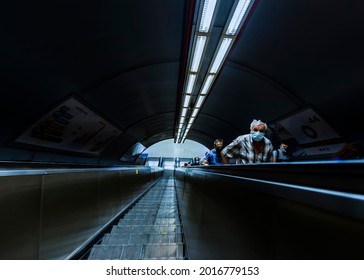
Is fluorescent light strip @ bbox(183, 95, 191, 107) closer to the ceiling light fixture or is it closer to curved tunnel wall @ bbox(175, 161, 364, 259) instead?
the ceiling light fixture

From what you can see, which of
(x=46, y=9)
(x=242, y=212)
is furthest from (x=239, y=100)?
(x=242, y=212)

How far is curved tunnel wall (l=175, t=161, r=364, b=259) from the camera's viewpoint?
648 millimetres

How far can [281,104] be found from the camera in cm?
806

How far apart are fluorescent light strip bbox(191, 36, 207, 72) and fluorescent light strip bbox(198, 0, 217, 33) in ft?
1.09

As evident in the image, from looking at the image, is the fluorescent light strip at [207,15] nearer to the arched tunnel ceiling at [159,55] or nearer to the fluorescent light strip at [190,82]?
the arched tunnel ceiling at [159,55]

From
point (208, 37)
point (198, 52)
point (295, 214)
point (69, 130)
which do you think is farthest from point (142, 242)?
point (69, 130)

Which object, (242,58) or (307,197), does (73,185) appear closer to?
(307,197)

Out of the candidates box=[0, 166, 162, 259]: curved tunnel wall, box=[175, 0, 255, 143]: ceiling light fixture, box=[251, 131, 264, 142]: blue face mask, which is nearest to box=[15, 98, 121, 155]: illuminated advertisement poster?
box=[175, 0, 255, 143]: ceiling light fixture

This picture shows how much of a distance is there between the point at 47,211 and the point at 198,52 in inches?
204

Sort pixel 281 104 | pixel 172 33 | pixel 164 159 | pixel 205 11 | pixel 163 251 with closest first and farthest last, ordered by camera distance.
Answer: pixel 163 251 < pixel 205 11 < pixel 172 33 < pixel 281 104 < pixel 164 159

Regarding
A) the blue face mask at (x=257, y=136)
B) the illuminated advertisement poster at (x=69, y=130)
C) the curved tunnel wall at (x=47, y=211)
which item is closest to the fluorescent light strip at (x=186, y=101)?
the illuminated advertisement poster at (x=69, y=130)

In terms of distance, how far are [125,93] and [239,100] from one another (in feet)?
15.5

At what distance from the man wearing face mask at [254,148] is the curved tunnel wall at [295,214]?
2.57 meters

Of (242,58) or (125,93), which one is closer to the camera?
(242,58)
